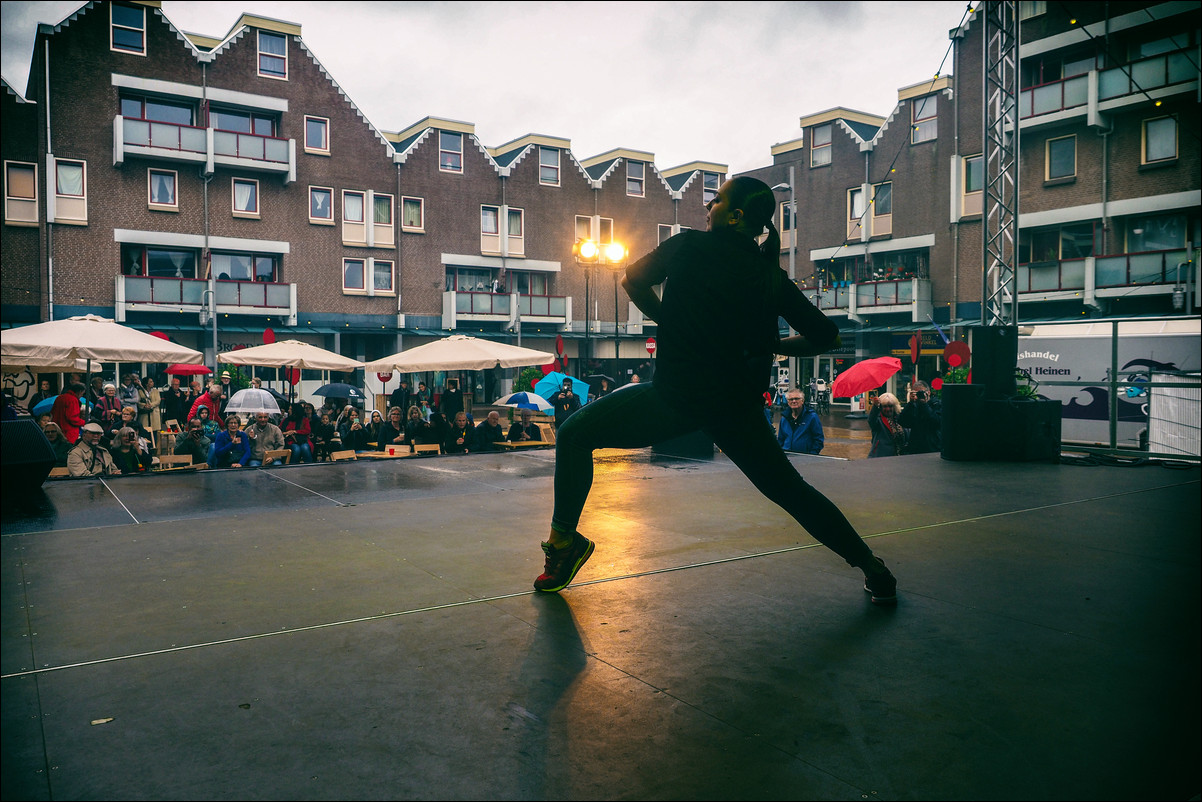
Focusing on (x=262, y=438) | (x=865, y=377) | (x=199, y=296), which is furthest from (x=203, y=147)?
(x=865, y=377)

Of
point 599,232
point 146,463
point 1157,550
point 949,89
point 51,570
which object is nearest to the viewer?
point 51,570

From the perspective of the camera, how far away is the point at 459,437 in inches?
529

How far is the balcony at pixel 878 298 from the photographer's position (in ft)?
114

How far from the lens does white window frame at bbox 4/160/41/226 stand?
91.2ft

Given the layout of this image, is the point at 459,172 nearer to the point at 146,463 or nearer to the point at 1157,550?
the point at 146,463

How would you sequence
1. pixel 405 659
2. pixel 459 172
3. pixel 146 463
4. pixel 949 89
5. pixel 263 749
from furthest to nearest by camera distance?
pixel 459 172 < pixel 949 89 < pixel 146 463 < pixel 405 659 < pixel 263 749

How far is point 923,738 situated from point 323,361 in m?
17.9

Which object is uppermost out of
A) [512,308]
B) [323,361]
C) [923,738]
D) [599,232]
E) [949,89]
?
[949,89]

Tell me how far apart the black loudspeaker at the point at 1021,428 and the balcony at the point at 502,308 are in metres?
29.5

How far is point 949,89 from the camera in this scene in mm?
33469

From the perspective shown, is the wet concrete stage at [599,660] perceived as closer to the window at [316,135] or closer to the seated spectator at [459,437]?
the seated spectator at [459,437]

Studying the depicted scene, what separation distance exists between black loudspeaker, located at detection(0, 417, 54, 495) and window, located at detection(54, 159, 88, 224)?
86.3ft

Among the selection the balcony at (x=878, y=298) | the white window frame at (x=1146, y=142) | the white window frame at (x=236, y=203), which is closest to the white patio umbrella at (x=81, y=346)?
the white window frame at (x=236, y=203)

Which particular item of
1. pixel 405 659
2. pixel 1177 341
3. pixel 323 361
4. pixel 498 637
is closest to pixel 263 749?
pixel 405 659
